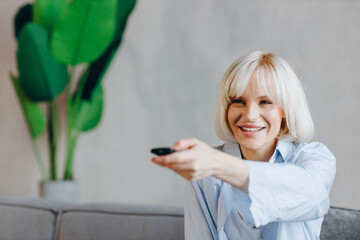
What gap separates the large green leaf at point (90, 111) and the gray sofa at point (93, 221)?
3.34 ft

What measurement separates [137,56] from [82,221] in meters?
1.59

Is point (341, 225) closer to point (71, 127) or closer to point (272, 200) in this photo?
point (272, 200)

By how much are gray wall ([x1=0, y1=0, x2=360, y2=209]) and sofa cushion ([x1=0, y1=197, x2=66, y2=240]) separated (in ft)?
4.30

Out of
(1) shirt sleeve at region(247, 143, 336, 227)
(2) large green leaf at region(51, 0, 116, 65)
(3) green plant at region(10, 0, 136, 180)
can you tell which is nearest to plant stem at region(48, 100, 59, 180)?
(3) green plant at region(10, 0, 136, 180)

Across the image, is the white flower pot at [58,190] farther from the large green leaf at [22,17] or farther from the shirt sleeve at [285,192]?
the shirt sleeve at [285,192]

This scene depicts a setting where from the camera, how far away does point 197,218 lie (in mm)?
1217

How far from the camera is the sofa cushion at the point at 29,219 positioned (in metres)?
1.57

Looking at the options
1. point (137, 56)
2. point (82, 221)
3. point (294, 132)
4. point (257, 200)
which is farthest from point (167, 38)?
point (257, 200)

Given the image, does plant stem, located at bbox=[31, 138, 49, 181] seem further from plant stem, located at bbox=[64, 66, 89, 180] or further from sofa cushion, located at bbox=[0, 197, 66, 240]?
sofa cushion, located at bbox=[0, 197, 66, 240]

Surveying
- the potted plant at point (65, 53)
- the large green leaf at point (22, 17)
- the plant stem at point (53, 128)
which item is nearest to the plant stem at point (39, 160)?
the potted plant at point (65, 53)

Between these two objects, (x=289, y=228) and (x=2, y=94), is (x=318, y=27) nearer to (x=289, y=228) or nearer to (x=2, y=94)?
(x=289, y=228)

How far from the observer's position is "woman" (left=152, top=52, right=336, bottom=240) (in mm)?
862

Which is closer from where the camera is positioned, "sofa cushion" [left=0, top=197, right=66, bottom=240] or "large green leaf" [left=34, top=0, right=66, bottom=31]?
"sofa cushion" [left=0, top=197, right=66, bottom=240]

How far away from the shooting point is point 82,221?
154 centimetres
